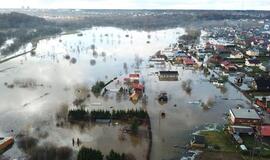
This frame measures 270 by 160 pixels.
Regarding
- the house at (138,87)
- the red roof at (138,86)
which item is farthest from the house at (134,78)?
the house at (138,87)

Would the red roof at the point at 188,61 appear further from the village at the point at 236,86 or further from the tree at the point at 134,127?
the tree at the point at 134,127

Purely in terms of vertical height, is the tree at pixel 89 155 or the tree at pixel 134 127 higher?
the tree at pixel 89 155

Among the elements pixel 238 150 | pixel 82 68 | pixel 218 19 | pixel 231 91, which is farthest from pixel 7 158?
pixel 218 19

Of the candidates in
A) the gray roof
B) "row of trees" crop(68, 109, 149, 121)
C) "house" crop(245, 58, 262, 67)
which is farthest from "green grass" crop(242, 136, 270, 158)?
"house" crop(245, 58, 262, 67)

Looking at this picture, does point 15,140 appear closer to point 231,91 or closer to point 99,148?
point 99,148

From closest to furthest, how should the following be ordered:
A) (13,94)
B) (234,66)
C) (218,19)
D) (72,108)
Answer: (72,108) < (13,94) < (234,66) < (218,19)

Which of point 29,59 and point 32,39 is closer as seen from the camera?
point 29,59

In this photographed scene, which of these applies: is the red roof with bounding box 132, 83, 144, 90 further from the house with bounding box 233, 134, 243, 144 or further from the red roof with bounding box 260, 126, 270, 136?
the red roof with bounding box 260, 126, 270, 136
